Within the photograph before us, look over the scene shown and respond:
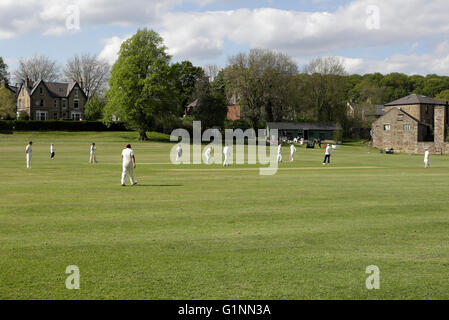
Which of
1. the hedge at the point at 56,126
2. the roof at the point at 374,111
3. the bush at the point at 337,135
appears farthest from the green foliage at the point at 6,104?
the roof at the point at 374,111

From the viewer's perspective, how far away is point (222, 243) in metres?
10.9

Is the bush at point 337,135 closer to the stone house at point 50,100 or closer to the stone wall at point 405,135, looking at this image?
the stone wall at point 405,135

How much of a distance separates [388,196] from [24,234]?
14.3 m

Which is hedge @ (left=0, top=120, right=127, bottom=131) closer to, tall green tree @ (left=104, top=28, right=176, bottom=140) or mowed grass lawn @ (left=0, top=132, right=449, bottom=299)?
tall green tree @ (left=104, top=28, right=176, bottom=140)

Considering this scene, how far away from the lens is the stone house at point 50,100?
101125 mm

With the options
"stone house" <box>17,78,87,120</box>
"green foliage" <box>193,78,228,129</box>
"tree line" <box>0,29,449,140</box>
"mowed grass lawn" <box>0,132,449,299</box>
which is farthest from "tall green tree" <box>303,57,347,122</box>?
"mowed grass lawn" <box>0,132,449,299</box>

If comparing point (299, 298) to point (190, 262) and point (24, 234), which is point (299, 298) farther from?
point (24, 234)

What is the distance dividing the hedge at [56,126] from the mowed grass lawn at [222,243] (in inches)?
2695

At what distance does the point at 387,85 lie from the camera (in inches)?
6004

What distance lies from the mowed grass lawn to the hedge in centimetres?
6844

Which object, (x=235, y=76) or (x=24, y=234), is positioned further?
(x=235, y=76)
